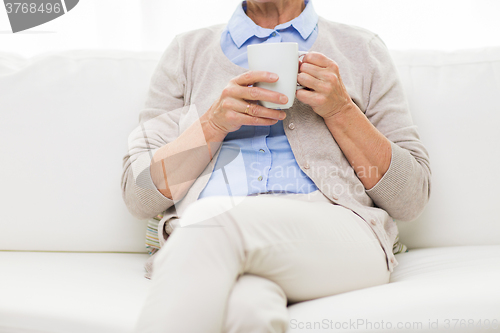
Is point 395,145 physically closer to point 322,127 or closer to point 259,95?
point 322,127

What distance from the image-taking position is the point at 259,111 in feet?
2.75

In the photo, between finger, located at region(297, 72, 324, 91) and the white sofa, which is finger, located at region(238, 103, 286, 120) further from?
the white sofa

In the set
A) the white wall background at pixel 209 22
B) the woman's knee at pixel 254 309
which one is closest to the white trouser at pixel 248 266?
the woman's knee at pixel 254 309

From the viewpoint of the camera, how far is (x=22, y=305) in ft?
2.43

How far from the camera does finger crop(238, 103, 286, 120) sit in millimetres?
835

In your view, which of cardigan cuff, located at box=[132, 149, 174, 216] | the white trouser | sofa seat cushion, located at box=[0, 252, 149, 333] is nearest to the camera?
the white trouser

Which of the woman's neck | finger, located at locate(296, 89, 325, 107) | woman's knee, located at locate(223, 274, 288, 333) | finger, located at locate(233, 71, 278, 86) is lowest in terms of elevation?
woman's knee, located at locate(223, 274, 288, 333)

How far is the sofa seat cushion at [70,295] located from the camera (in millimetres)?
693

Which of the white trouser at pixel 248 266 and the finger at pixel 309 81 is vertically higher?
the finger at pixel 309 81

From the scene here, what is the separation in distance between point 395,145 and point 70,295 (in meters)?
0.73

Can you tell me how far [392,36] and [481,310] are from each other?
116 centimetres

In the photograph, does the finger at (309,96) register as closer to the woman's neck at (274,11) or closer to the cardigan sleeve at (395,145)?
the cardigan sleeve at (395,145)

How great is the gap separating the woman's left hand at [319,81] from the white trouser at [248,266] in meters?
0.24

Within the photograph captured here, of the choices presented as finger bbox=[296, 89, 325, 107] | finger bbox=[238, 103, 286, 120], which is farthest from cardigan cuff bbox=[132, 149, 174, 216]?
finger bbox=[296, 89, 325, 107]
